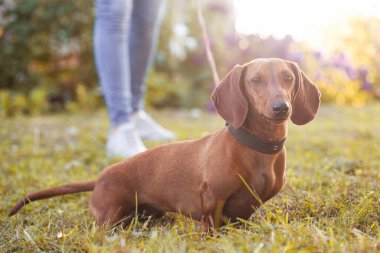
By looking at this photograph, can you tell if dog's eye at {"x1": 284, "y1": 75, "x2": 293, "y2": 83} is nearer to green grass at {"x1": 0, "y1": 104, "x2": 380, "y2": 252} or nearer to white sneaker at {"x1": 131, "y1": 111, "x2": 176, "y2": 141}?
green grass at {"x1": 0, "y1": 104, "x2": 380, "y2": 252}

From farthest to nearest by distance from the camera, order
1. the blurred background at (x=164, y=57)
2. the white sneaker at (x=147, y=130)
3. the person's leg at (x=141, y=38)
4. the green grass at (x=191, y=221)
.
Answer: the blurred background at (x=164, y=57) < the white sneaker at (x=147, y=130) < the person's leg at (x=141, y=38) < the green grass at (x=191, y=221)

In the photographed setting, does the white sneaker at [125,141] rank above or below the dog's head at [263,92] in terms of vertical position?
below

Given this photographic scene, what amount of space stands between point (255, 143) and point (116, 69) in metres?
1.86

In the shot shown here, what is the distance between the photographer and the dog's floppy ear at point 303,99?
2.32 m

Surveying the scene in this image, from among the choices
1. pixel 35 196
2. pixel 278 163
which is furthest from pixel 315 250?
pixel 35 196

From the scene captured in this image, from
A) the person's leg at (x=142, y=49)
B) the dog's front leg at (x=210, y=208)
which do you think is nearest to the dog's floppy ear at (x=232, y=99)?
the dog's front leg at (x=210, y=208)

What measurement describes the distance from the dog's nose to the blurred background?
5.16 meters

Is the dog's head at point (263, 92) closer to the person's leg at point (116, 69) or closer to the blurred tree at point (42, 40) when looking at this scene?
the person's leg at point (116, 69)

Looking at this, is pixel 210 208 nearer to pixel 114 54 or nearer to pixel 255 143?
pixel 255 143

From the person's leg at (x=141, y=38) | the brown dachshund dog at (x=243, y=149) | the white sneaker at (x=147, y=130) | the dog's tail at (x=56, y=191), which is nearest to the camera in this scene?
the brown dachshund dog at (x=243, y=149)

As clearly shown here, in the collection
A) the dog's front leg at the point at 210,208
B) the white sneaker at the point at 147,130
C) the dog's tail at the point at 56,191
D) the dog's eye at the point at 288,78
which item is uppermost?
the dog's eye at the point at 288,78

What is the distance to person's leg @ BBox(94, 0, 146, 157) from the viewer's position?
3.71m

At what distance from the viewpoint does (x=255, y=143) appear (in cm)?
222

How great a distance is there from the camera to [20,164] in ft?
13.2
